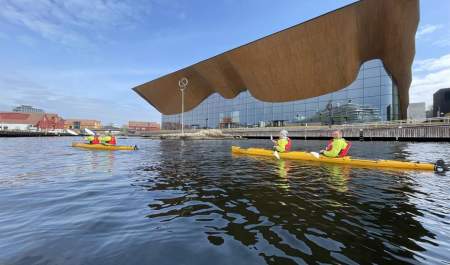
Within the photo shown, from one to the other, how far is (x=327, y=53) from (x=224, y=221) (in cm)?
5302

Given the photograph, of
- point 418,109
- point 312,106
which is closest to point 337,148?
point 312,106

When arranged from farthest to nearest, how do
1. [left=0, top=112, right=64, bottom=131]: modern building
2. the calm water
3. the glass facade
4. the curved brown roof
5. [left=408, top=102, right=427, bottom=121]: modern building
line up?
[left=0, top=112, right=64, bottom=131]: modern building
[left=408, top=102, right=427, bottom=121]: modern building
the glass facade
the curved brown roof
the calm water

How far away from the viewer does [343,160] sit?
54.9 ft

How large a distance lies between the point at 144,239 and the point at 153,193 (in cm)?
385

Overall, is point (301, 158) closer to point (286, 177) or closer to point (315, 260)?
point (286, 177)

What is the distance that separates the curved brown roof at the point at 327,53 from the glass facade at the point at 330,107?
1.51 metres

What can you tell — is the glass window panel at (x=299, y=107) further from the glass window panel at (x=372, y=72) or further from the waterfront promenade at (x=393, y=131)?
the glass window panel at (x=372, y=72)

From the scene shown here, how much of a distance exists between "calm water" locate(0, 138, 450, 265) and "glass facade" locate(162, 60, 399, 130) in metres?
45.4

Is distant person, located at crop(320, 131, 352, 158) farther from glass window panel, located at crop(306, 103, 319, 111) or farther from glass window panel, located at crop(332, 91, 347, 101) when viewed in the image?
glass window panel, located at crop(306, 103, 319, 111)

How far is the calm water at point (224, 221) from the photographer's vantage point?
4688 mm

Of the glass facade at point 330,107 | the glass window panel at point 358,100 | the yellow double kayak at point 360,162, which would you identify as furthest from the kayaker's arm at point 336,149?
the glass window panel at point 358,100

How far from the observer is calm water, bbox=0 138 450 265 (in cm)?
469

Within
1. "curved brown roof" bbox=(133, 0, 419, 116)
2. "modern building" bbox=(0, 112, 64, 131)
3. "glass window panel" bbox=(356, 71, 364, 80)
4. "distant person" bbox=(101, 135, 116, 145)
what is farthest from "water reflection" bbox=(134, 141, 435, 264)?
"modern building" bbox=(0, 112, 64, 131)

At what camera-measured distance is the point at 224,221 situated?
251 inches
